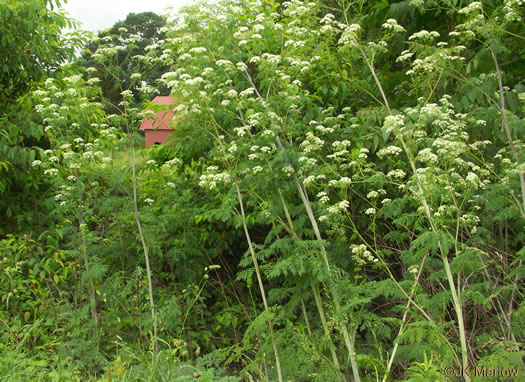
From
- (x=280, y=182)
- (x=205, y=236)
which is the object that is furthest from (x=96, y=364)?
(x=280, y=182)

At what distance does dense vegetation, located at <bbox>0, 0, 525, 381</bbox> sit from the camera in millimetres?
3119

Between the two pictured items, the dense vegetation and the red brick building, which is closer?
the dense vegetation

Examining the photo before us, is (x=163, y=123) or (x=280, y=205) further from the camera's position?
(x=163, y=123)

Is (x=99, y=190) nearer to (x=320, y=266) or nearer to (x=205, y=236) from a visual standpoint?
(x=205, y=236)

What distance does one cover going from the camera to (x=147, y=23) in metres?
33.8

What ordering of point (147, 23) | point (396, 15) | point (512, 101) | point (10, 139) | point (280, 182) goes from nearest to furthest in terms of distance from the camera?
point (280, 182)
point (512, 101)
point (396, 15)
point (10, 139)
point (147, 23)

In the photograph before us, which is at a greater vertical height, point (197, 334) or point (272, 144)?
point (272, 144)

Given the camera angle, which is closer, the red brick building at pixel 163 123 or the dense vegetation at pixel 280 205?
the dense vegetation at pixel 280 205

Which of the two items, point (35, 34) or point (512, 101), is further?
point (35, 34)

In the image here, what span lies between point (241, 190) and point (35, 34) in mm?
3688

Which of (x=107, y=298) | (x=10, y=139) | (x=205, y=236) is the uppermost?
(x=10, y=139)

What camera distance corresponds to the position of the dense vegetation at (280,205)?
3119 millimetres

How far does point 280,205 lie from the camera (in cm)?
367

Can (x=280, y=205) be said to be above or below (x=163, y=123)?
below
